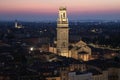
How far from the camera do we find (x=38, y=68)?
47.4 meters

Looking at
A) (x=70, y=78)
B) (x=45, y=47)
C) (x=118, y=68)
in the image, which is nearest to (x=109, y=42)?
(x=45, y=47)

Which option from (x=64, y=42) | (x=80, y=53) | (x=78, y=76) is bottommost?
(x=80, y=53)

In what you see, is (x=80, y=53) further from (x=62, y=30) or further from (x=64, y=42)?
(x=62, y=30)

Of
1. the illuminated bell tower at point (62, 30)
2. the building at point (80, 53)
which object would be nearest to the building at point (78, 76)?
the illuminated bell tower at point (62, 30)

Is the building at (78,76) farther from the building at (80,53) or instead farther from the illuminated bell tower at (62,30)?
the building at (80,53)

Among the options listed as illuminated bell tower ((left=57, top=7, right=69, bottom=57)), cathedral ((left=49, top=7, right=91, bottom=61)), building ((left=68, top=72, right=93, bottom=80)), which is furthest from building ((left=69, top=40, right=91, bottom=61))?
building ((left=68, top=72, right=93, bottom=80))

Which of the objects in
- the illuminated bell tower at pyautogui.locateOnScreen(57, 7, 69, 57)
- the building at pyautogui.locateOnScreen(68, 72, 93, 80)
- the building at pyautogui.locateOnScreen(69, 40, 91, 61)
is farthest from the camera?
the building at pyautogui.locateOnScreen(69, 40, 91, 61)

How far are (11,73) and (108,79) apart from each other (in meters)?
11.3

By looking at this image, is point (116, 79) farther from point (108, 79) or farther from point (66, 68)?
point (66, 68)

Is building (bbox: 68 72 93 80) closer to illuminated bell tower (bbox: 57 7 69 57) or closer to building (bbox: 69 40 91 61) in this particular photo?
illuminated bell tower (bbox: 57 7 69 57)

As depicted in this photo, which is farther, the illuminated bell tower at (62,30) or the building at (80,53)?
the building at (80,53)

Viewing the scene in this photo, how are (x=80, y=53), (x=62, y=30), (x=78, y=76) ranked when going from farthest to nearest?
(x=80, y=53) → (x=62, y=30) → (x=78, y=76)

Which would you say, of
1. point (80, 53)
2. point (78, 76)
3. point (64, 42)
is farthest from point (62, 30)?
point (78, 76)

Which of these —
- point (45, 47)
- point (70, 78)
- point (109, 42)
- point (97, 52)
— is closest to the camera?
point (70, 78)
